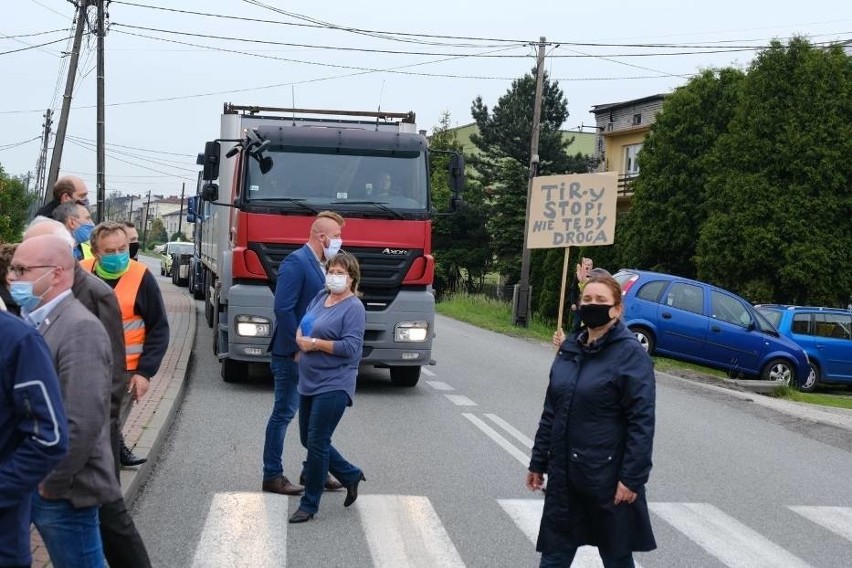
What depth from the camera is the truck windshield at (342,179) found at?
42.0 ft

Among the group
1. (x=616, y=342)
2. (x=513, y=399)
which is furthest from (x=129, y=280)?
(x=513, y=399)

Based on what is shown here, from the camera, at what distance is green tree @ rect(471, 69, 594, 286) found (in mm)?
52719

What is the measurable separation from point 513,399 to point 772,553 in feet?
22.6

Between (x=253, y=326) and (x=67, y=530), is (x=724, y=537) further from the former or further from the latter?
(x=253, y=326)

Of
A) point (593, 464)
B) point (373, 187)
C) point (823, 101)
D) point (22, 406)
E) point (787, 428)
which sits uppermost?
point (823, 101)

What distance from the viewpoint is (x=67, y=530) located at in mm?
3971

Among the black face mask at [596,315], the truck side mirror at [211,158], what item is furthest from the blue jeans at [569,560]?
the truck side mirror at [211,158]

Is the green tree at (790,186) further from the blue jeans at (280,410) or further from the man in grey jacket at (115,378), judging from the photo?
the man in grey jacket at (115,378)

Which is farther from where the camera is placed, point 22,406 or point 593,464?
point 593,464

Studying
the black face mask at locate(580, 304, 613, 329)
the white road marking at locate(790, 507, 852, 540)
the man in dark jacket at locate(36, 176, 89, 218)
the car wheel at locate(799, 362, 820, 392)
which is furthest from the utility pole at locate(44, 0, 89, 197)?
the black face mask at locate(580, 304, 613, 329)

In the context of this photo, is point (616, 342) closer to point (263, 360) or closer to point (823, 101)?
point (263, 360)

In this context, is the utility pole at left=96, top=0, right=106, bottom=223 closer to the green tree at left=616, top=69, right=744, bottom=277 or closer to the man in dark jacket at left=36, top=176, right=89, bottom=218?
the green tree at left=616, top=69, right=744, bottom=277

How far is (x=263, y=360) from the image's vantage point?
12.7 metres

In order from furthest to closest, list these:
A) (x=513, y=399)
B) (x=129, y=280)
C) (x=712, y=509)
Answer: (x=513, y=399) < (x=712, y=509) < (x=129, y=280)
